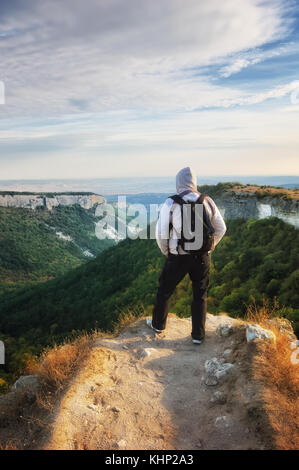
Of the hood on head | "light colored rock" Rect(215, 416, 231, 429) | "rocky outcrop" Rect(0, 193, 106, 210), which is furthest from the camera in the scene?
"rocky outcrop" Rect(0, 193, 106, 210)

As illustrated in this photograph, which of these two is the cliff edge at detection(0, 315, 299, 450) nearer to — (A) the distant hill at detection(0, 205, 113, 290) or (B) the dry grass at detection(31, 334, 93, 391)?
(B) the dry grass at detection(31, 334, 93, 391)

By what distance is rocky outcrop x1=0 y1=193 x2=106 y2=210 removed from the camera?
111625mm

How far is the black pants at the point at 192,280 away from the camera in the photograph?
488 cm

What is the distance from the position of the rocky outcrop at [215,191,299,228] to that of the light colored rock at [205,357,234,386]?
9366 mm

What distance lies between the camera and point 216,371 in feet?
13.9

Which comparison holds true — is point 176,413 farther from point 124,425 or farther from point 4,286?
point 4,286

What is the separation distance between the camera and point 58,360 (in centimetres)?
464

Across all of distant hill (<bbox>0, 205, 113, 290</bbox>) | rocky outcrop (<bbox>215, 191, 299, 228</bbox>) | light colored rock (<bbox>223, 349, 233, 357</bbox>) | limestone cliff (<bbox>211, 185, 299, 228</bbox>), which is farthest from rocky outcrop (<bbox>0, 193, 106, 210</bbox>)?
light colored rock (<bbox>223, 349, 233, 357</bbox>)

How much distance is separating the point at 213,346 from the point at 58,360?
251cm

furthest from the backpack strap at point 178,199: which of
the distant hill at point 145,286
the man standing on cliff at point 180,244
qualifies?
the distant hill at point 145,286

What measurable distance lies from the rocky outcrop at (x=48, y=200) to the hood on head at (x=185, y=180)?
113336 mm

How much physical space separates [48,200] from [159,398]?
4943 inches

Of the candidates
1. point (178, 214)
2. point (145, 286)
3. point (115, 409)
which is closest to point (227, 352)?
point (115, 409)
